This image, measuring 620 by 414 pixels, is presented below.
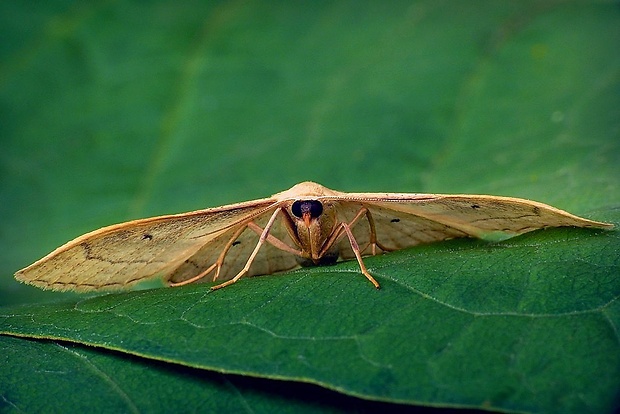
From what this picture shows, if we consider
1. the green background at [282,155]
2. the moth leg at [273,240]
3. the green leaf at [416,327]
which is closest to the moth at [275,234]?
the moth leg at [273,240]

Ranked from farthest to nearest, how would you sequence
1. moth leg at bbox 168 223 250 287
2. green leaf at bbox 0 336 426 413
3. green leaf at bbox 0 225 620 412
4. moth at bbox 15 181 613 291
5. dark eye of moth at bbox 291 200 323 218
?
moth leg at bbox 168 223 250 287, dark eye of moth at bbox 291 200 323 218, moth at bbox 15 181 613 291, green leaf at bbox 0 336 426 413, green leaf at bbox 0 225 620 412

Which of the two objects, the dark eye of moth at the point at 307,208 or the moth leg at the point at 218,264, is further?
the moth leg at the point at 218,264

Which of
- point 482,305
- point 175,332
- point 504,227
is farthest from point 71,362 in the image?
point 504,227

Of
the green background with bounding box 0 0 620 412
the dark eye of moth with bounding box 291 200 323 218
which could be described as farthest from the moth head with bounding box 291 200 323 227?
the green background with bounding box 0 0 620 412

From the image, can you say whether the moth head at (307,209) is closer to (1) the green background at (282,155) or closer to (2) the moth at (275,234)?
(2) the moth at (275,234)

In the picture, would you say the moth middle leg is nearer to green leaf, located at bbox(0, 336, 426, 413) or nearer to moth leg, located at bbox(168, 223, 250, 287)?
moth leg, located at bbox(168, 223, 250, 287)

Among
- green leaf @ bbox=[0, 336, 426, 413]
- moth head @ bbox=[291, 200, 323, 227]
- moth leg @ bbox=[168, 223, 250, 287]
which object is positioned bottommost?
green leaf @ bbox=[0, 336, 426, 413]

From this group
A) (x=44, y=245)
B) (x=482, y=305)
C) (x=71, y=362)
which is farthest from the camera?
(x=44, y=245)

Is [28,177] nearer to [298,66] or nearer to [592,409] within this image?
[298,66]
